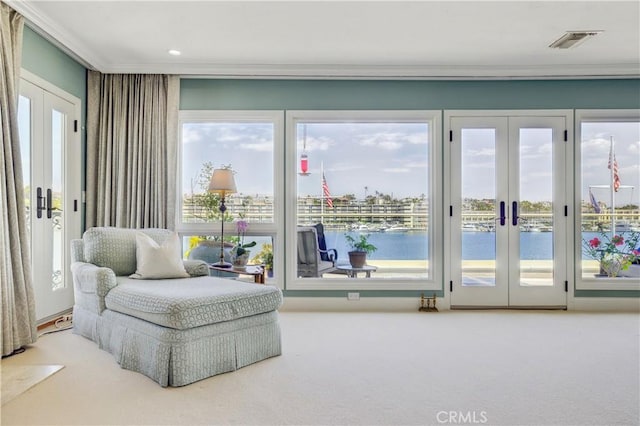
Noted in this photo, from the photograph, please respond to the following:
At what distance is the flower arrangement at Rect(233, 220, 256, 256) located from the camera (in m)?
3.87

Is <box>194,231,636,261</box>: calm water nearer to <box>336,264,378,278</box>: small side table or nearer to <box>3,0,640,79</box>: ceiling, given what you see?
<box>336,264,378,278</box>: small side table

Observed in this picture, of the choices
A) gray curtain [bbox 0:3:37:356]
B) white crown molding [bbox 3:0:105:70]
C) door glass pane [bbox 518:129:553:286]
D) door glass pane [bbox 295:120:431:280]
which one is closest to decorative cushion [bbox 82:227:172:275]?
gray curtain [bbox 0:3:37:356]

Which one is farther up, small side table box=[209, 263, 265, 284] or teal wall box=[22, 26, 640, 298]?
teal wall box=[22, 26, 640, 298]

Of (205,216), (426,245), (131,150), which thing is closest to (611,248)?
(426,245)

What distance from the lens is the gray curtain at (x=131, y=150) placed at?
4.20 meters

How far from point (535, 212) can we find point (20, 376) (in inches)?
178

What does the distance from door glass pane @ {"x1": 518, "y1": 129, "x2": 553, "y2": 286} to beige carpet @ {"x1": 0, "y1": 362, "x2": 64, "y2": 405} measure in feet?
13.6

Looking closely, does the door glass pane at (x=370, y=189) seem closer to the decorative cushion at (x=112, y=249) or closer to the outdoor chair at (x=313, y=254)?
the outdoor chair at (x=313, y=254)

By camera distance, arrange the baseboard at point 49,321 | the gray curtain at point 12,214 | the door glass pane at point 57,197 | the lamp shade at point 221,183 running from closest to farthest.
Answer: the gray curtain at point 12,214
the baseboard at point 49,321
the door glass pane at point 57,197
the lamp shade at point 221,183

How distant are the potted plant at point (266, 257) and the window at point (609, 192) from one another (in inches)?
127

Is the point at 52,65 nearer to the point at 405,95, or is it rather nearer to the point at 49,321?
the point at 49,321

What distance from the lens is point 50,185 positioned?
3646mm

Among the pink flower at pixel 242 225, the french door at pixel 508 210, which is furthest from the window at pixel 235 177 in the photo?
the french door at pixel 508 210

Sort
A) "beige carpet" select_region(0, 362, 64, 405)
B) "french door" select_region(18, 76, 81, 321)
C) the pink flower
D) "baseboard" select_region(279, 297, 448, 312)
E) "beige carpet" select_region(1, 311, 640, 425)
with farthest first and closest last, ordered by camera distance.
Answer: "baseboard" select_region(279, 297, 448, 312)
the pink flower
"french door" select_region(18, 76, 81, 321)
"beige carpet" select_region(0, 362, 64, 405)
"beige carpet" select_region(1, 311, 640, 425)
